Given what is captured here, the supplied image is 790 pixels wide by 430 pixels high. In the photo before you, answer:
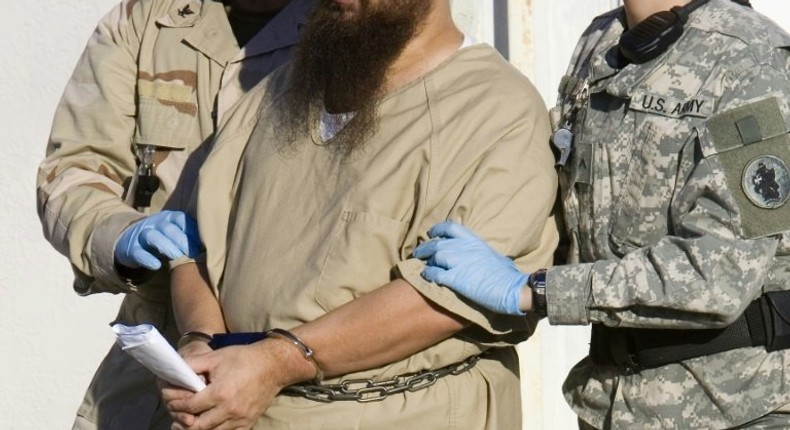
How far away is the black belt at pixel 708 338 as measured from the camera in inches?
115

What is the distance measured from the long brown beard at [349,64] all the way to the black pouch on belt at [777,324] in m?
0.91

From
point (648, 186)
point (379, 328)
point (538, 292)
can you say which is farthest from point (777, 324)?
point (379, 328)

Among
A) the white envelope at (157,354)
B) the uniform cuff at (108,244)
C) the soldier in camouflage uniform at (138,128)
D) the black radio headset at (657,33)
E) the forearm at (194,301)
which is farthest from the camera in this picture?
the soldier in camouflage uniform at (138,128)

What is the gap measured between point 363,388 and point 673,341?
0.64 m

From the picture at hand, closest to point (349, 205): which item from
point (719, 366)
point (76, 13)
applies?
point (719, 366)

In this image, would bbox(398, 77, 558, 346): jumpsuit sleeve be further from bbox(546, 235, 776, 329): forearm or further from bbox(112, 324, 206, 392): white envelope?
bbox(112, 324, 206, 392): white envelope

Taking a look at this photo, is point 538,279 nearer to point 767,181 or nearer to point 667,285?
point 667,285

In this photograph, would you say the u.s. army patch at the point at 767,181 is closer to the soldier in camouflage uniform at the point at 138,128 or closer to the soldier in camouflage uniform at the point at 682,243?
the soldier in camouflage uniform at the point at 682,243

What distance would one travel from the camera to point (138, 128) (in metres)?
3.74

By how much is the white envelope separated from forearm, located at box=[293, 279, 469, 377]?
0.24 meters

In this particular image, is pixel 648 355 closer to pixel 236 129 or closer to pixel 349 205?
pixel 349 205

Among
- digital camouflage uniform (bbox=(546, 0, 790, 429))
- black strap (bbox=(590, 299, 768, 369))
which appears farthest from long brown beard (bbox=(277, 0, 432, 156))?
black strap (bbox=(590, 299, 768, 369))

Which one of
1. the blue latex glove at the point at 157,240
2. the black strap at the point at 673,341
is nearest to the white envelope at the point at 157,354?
the blue latex glove at the point at 157,240

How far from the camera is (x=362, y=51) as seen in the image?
3266mm
